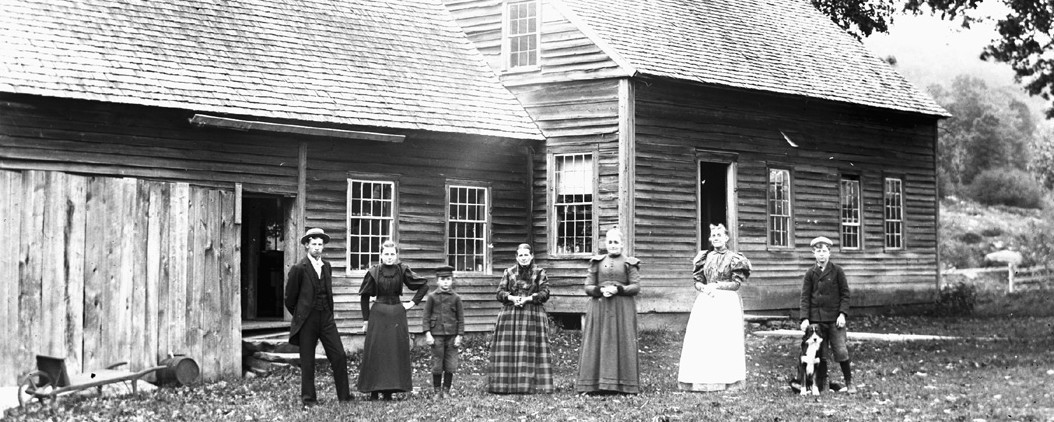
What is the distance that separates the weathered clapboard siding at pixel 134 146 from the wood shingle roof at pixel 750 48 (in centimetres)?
622

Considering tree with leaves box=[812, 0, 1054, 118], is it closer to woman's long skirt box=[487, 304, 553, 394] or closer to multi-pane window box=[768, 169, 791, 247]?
multi-pane window box=[768, 169, 791, 247]

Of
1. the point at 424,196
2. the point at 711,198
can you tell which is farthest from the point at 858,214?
the point at 424,196

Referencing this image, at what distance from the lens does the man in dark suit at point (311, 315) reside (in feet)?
42.3

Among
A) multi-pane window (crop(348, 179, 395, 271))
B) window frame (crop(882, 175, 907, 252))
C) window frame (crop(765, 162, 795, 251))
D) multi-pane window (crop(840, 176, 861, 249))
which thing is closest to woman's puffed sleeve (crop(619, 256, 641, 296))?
multi-pane window (crop(348, 179, 395, 271))

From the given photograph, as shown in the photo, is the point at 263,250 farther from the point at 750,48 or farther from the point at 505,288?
the point at 750,48

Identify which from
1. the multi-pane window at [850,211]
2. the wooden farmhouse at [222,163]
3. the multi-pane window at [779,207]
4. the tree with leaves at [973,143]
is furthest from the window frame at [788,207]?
the tree with leaves at [973,143]

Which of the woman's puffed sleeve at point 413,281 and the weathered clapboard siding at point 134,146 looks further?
the weathered clapboard siding at point 134,146

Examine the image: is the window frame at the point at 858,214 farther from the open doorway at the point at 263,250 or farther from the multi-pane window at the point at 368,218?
the open doorway at the point at 263,250

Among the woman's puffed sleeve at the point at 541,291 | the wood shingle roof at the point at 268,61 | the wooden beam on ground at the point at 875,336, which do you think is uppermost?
the wood shingle roof at the point at 268,61

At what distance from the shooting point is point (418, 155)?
19984 mm

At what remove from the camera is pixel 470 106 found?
20922 mm

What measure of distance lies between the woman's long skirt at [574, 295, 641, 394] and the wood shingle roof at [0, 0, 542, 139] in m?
6.38

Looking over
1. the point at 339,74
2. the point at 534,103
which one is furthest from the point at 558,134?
the point at 339,74

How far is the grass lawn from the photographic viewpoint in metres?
11.7
